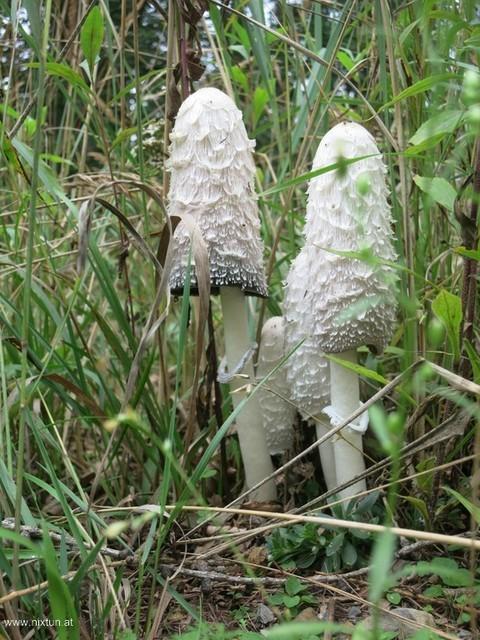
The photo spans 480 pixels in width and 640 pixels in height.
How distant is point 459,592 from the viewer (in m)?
1.51

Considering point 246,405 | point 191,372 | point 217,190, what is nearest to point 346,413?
point 246,405

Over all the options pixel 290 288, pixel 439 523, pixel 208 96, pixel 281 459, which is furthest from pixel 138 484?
pixel 208 96

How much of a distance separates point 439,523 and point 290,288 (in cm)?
78

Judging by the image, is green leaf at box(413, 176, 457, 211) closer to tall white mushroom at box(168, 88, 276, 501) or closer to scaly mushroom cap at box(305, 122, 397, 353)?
scaly mushroom cap at box(305, 122, 397, 353)

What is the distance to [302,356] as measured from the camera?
2055 millimetres

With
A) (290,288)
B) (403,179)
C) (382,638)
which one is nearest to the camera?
(382,638)

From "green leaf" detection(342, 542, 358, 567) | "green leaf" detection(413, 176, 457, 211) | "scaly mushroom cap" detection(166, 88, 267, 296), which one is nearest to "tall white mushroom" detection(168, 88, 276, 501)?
"scaly mushroom cap" detection(166, 88, 267, 296)

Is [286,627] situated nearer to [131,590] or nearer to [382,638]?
[382,638]

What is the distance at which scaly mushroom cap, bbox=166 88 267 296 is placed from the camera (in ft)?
6.00

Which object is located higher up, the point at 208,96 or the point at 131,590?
the point at 208,96

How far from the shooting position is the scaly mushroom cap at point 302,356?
1944 millimetres

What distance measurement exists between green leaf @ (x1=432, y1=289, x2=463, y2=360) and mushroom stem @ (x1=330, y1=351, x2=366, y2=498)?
449 millimetres

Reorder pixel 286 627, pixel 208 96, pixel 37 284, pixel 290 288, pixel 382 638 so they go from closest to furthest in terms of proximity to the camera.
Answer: pixel 286 627
pixel 382 638
pixel 208 96
pixel 290 288
pixel 37 284

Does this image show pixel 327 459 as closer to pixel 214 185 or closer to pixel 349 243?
pixel 349 243
